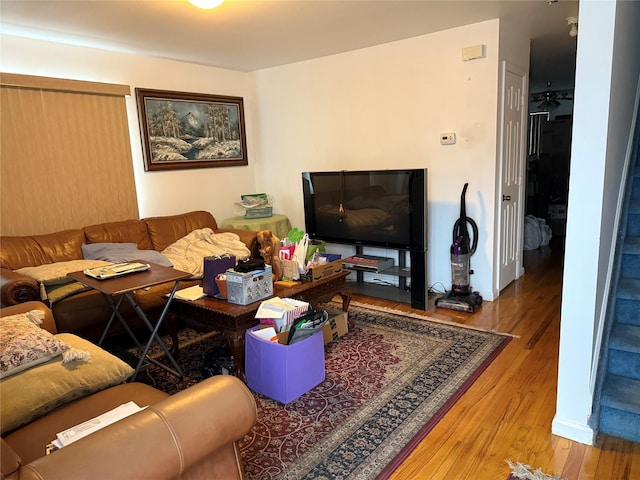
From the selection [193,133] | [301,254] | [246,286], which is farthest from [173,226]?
[246,286]

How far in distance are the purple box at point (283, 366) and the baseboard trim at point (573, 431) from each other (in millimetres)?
1225

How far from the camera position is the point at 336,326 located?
10.3ft

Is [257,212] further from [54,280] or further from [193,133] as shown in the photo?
[54,280]

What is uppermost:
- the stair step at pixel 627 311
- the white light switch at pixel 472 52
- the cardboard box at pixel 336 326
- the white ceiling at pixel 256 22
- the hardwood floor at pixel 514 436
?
the white ceiling at pixel 256 22

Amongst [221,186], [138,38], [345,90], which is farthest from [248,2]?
[221,186]

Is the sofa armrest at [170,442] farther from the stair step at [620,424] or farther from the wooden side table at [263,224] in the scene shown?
the wooden side table at [263,224]

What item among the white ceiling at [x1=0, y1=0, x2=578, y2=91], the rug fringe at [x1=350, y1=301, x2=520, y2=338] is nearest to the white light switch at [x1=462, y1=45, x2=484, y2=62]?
the white ceiling at [x1=0, y1=0, x2=578, y2=91]

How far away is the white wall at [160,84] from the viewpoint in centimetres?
350

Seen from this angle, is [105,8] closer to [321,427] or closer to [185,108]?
[185,108]

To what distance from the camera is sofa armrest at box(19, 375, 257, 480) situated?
959 mm

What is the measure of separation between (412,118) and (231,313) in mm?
2639

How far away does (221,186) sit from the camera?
4.97 meters

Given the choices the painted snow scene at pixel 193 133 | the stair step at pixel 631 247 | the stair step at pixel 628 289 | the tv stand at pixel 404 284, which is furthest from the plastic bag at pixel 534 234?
the painted snow scene at pixel 193 133

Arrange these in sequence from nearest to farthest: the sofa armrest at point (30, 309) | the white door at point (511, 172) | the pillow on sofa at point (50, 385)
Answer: the pillow on sofa at point (50, 385) < the sofa armrest at point (30, 309) < the white door at point (511, 172)
